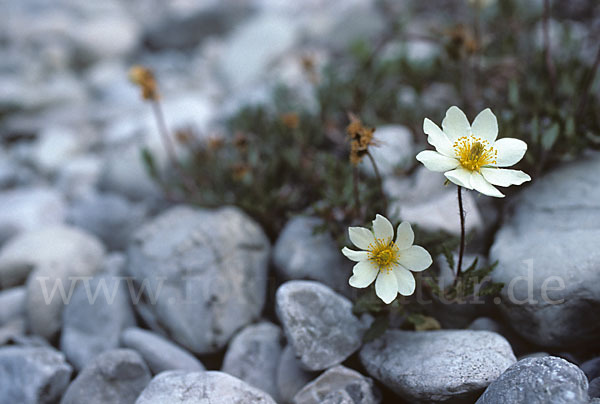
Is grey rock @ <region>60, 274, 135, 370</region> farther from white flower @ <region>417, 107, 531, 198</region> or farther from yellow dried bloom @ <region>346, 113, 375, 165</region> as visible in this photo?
white flower @ <region>417, 107, 531, 198</region>

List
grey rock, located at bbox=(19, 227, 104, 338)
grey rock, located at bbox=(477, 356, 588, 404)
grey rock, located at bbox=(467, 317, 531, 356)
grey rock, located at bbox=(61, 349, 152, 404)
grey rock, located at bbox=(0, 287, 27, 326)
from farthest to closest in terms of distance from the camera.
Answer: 1. grey rock, located at bbox=(0, 287, 27, 326)
2. grey rock, located at bbox=(19, 227, 104, 338)
3. grey rock, located at bbox=(467, 317, 531, 356)
4. grey rock, located at bbox=(61, 349, 152, 404)
5. grey rock, located at bbox=(477, 356, 588, 404)

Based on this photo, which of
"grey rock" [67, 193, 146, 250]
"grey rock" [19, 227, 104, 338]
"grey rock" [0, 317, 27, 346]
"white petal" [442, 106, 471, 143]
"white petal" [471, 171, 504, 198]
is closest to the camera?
"white petal" [471, 171, 504, 198]

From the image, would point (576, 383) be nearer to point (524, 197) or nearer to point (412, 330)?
point (412, 330)

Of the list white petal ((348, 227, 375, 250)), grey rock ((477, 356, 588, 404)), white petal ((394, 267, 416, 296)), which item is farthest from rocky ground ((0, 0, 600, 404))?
white petal ((348, 227, 375, 250))

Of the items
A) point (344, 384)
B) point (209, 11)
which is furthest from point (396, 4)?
point (344, 384)

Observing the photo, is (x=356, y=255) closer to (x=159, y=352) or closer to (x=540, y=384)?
(x=540, y=384)

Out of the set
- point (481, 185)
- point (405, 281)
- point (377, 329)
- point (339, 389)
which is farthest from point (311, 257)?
point (481, 185)

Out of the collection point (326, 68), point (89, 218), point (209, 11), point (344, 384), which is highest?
point (209, 11)
